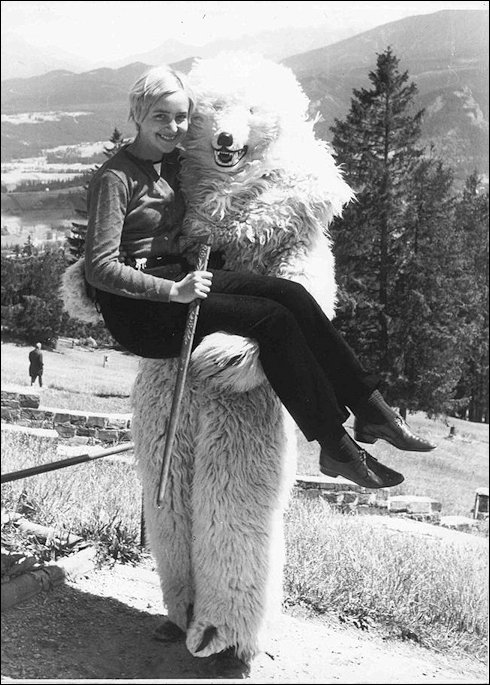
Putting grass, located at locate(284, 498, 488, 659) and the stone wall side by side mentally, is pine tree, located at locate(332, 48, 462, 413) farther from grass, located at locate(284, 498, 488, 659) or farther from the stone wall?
grass, located at locate(284, 498, 488, 659)

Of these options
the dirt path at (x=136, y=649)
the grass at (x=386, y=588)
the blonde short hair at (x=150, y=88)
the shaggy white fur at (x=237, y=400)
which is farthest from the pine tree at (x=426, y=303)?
the blonde short hair at (x=150, y=88)

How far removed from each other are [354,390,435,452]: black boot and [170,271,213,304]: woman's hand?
52cm

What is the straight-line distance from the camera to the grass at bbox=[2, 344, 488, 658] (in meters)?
2.96

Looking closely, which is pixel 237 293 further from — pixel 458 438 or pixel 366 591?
pixel 458 438

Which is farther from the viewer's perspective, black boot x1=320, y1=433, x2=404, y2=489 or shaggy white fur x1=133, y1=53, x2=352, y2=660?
shaggy white fur x1=133, y1=53, x2=352, y2=660

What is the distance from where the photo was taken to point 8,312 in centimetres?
549

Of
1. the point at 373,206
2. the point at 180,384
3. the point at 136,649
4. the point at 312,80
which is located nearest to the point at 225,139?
the point at 180,384

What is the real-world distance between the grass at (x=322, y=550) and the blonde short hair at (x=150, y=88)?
1.24 metres

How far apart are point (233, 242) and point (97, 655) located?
1196 mm

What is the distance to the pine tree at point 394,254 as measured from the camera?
8.32 m

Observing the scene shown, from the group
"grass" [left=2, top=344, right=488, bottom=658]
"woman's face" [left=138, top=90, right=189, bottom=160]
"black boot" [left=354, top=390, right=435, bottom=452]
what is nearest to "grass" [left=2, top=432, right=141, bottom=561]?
"grass" [left=2, top=344, right=488, bottom=658]

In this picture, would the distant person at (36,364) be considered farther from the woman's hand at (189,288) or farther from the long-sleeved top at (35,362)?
the woman's hand at (189,288)

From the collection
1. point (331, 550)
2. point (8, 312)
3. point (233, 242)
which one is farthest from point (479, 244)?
A: point (233, 242)

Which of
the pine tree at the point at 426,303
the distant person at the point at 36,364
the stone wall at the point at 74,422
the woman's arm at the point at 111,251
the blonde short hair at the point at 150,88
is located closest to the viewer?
the woman's arm at the point at 111,251
